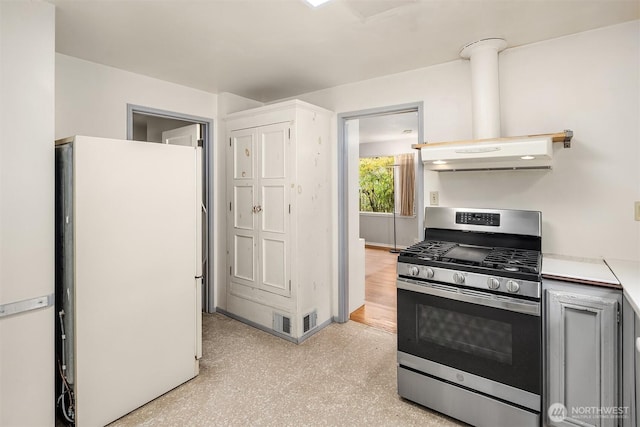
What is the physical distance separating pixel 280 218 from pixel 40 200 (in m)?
1.70

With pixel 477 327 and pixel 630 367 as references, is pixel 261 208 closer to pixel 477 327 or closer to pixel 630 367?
pixel 477 327

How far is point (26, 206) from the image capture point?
170 cm

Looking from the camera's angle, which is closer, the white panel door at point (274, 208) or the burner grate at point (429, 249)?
the burner grate at point (429, 249)

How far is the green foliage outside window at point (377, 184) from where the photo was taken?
779 centimetres

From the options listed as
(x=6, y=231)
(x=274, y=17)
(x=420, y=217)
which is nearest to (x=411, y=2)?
(x=274, y=17)

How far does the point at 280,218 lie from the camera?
3045 mm

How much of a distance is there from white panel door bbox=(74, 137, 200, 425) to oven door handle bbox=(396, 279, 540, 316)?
1.52 meters

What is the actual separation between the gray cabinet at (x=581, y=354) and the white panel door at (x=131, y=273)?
2208mm

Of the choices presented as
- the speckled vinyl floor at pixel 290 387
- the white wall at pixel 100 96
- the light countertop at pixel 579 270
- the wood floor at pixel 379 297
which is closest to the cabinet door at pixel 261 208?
the speckled vinyl floor at pixel 290 387

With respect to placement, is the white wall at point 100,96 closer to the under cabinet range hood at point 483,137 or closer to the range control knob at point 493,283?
the under cabinet range hood at point 483,137

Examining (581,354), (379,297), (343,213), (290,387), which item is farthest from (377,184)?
(581,354)

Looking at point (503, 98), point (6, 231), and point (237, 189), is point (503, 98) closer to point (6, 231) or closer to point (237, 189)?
point (237, 189)

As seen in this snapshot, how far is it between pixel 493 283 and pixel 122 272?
2131mm

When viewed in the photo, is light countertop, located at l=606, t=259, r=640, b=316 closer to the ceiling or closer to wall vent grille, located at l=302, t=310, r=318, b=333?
the ceiling
